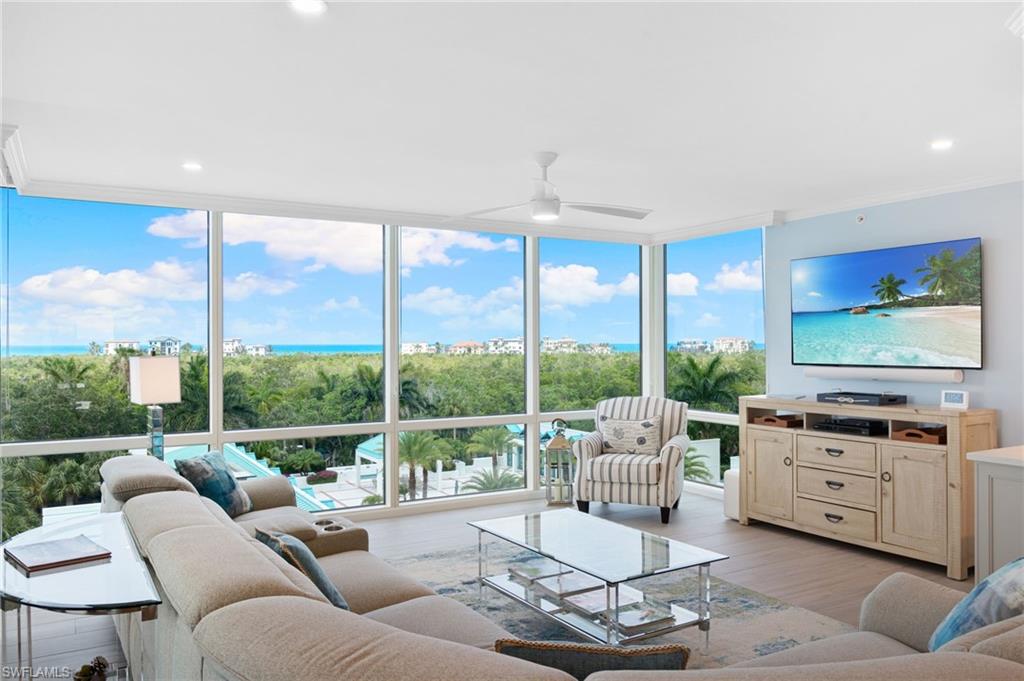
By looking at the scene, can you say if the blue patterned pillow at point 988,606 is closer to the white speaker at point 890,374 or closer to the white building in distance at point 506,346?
the white speaker at point 890,374

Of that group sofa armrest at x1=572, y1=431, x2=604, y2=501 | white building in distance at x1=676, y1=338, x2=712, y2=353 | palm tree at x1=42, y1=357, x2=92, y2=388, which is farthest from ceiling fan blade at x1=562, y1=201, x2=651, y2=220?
palm tree at x1=42, y1=357, x2=92, y2=388

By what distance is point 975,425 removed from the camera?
4.40 m

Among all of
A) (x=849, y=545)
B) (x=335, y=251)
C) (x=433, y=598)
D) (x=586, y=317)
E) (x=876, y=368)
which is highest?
(x=335, y=251)

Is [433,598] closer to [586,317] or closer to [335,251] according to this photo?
[335,251]

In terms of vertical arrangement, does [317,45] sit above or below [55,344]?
above

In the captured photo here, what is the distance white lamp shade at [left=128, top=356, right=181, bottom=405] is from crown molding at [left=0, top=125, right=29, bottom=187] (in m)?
1.19

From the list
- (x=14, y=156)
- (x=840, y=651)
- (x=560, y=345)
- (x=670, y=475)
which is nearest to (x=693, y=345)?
(x=560, y=345)

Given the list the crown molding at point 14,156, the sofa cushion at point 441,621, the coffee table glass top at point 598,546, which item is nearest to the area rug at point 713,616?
the coffee table glass top at point 598,546

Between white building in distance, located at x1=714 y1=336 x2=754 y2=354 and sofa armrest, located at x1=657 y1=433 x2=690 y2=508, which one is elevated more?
white building in distance, located at x1=714 y1=336 x2=754 y2=354

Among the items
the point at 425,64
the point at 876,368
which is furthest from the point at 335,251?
the point at 876,368

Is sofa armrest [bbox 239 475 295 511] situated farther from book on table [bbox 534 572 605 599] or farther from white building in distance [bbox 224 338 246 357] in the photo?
book on table [bbox 534 572 605 599]

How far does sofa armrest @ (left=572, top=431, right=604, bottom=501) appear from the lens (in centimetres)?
576

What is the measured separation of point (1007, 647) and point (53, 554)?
2470mm

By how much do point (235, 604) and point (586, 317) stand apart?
562cm
